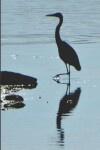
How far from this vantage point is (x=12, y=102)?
1503 cm

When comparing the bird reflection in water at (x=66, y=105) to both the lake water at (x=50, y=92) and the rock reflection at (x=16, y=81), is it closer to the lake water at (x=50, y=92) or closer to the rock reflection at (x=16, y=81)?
the lake water at (x=50, y=92)

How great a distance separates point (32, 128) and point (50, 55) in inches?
372

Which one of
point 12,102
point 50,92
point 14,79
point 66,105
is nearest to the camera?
point 12,102

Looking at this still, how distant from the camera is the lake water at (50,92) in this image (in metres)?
12.2

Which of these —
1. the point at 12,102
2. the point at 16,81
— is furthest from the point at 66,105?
the point at 16,81

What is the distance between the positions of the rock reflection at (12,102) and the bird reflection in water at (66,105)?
27.7 inches

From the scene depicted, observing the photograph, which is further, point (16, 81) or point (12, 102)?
point (16, 81)

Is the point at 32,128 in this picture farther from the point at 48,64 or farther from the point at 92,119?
the point at 48,64

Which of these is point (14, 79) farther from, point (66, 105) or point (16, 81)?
point (66, 105)

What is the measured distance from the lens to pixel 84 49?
23844mm

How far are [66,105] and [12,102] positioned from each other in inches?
37.2

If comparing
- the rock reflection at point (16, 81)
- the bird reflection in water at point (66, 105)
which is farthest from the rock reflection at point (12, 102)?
the rock reflection at point (16, 81)

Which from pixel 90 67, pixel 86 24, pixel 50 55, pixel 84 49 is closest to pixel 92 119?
pixel 90 67

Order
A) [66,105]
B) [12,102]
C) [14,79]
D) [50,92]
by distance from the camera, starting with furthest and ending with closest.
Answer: [14,79] < [50,92] < [66,105] < [12,102]
